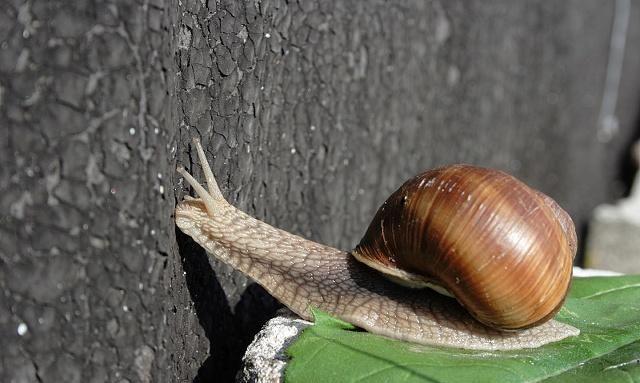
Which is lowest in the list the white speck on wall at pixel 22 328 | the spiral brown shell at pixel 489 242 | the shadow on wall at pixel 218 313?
the shadow on wall at pixel 218 313

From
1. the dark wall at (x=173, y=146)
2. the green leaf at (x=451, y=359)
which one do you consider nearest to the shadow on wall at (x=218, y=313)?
the dark wall at (x=173, y=146)

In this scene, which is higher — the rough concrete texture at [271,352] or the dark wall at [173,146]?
the dark wall at [173,146]

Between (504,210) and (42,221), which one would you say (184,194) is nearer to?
(42,221)

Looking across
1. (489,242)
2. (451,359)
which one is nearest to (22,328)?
(451,359)

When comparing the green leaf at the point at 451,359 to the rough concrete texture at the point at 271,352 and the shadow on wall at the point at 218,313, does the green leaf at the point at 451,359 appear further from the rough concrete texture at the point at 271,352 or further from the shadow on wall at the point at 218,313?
the shadow on wall at the point at 218,313

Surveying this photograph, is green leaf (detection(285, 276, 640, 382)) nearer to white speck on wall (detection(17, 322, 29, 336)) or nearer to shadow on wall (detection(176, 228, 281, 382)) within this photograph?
shadow on wall (detection(176, 228, 281, 382))

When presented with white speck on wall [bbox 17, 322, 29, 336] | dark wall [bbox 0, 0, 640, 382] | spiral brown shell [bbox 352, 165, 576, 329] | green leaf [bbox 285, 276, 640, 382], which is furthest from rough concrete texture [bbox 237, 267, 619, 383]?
white speck on wall [bbox 17, 322, 29, 336]

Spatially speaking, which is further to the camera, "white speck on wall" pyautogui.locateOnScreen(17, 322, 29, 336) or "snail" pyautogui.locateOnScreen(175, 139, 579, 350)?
"snail" pyautogui.locateOnScreen(175, 139, 579, 350)
